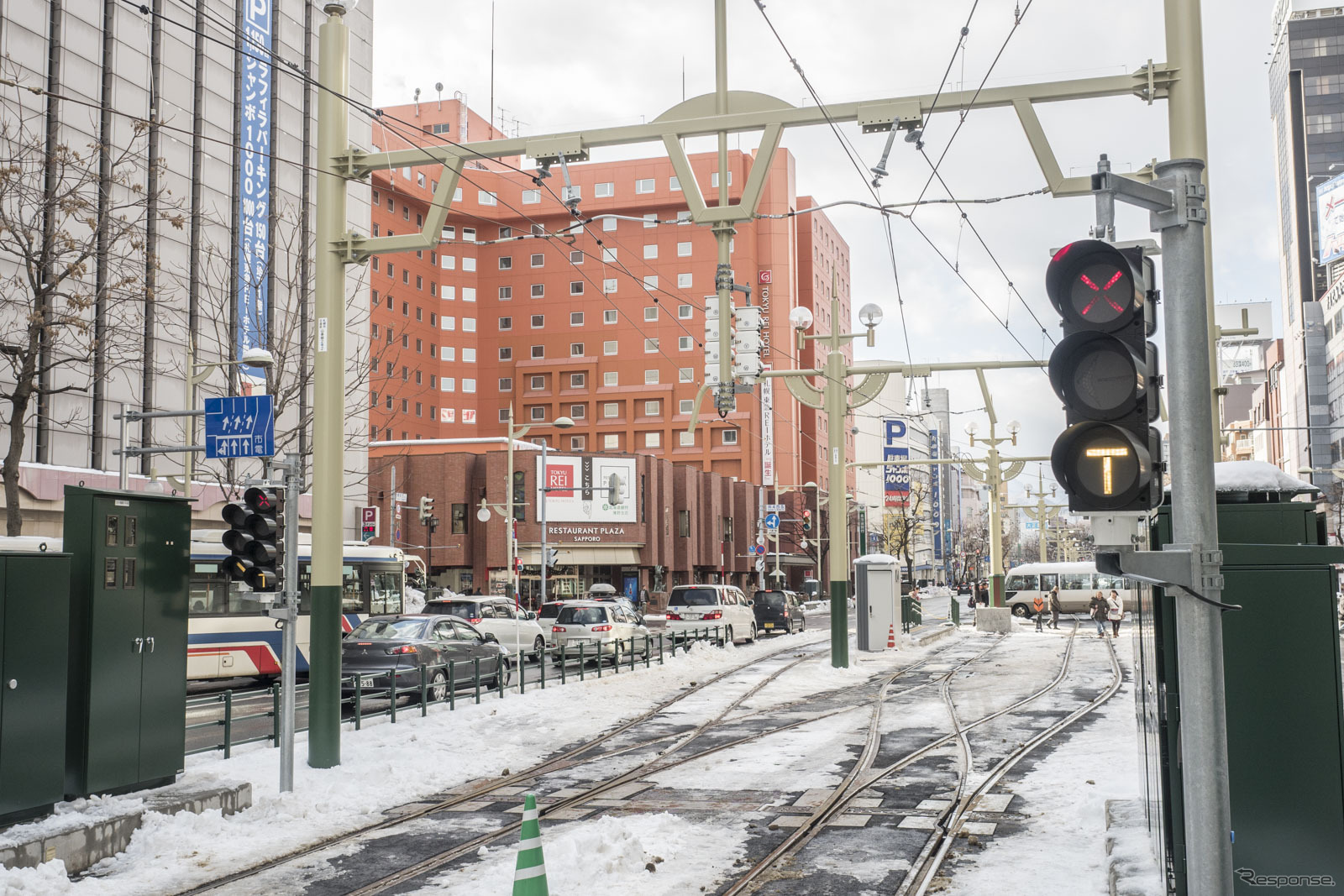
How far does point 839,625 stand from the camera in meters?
25.8

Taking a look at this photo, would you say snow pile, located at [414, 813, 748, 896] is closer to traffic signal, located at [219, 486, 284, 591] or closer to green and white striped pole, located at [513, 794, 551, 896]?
green and white striped pole, located at [513, 794, 551, 896]

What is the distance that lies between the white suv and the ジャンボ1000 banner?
92.2ft

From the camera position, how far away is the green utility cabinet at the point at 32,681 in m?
9.03

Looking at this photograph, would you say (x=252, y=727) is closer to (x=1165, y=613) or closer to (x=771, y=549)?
(x=1165, y=613)

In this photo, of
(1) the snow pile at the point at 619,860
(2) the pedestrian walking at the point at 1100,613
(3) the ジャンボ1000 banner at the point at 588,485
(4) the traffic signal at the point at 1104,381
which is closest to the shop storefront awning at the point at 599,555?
(3) the ジャンボ1000 banner at the point at 588,485

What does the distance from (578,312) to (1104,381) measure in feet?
308

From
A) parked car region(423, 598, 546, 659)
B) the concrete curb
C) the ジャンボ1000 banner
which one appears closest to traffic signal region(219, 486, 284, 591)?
the concrete curb

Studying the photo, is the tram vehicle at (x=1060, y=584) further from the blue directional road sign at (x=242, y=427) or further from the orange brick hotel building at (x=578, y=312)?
the blue directional road sign at (x=242, y=427)

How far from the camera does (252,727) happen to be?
59.3 ft

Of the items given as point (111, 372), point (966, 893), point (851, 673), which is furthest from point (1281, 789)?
point (111, 372)

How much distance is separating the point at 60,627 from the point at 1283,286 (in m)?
133

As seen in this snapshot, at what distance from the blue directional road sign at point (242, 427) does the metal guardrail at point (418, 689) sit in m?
3.23

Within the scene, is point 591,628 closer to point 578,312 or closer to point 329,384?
point 329,384

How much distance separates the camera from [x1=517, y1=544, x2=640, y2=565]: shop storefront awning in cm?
6838
